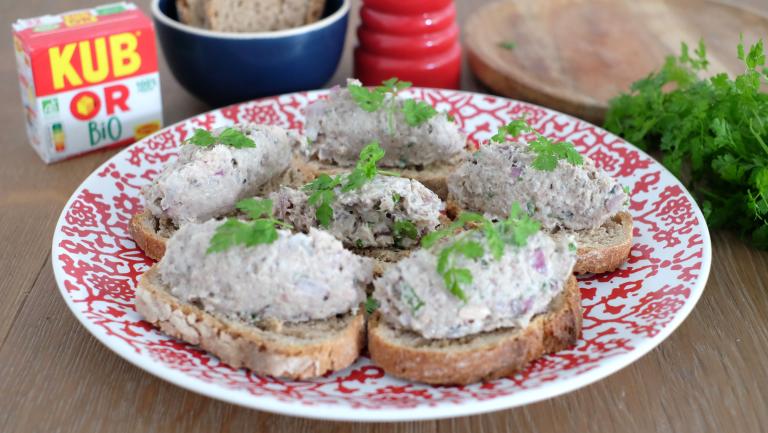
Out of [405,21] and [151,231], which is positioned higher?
[405,21]

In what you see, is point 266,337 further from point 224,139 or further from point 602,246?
point 602,246

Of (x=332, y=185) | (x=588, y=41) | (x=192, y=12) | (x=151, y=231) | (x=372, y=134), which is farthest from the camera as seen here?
(x=588, y=41)

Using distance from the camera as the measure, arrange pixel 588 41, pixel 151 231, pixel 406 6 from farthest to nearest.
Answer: pixel 588 41, pixel 406 6, pixel 151 231

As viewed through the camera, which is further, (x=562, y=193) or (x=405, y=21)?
(x=405, y=21)

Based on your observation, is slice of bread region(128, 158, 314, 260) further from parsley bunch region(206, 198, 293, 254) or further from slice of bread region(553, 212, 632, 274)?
slice of bread region(553, 212, 632, 274)

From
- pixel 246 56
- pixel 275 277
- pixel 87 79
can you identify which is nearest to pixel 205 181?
pixel 275 277

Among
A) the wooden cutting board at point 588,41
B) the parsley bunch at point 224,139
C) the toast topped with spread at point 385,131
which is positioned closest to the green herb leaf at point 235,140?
the parsley bunch at point 224,139

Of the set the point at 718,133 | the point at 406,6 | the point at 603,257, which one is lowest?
the point at 603,257
